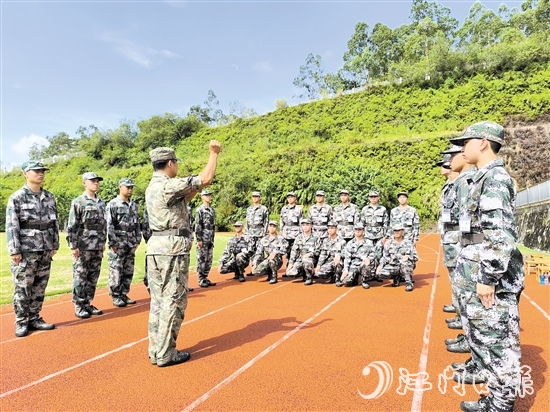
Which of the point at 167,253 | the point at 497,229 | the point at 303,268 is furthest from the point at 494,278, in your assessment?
the point at 303,268

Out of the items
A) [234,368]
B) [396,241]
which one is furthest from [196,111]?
[234,368]

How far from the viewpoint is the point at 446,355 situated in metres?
3.60

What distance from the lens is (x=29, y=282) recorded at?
179 inches

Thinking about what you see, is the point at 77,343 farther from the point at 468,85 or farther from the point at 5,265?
the point at 468,85

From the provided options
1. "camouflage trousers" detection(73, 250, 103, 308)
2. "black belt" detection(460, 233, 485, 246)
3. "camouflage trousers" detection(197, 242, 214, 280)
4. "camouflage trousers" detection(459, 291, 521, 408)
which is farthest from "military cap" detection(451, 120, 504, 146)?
"camouflage trousers" detection(197, 242, 214, 280)

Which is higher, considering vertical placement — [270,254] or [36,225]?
[36,225]

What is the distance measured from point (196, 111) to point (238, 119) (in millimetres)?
15372

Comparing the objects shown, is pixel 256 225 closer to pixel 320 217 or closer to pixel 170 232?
pixel 320 217

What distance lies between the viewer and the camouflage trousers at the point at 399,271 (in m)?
6.70

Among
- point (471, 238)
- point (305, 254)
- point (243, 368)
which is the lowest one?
point (243, 368)

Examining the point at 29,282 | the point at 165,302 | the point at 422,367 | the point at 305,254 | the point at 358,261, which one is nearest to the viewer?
the point at 422,367

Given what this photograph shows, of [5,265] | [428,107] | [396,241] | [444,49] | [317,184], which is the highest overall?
[444,49]

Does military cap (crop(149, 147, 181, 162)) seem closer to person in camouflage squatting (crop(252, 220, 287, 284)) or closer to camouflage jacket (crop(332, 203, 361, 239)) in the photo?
person in camouflage squatting (crop(252, 220, 287, 284))

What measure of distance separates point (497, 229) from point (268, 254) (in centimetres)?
634
